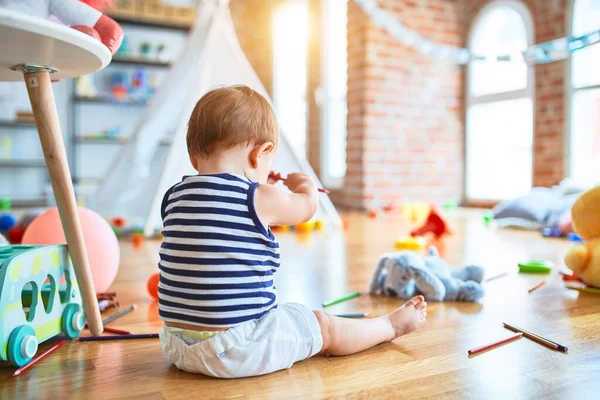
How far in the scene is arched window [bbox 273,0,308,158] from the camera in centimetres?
495

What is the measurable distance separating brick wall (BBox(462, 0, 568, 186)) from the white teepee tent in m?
1.46

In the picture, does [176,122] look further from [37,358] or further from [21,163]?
[21,163]

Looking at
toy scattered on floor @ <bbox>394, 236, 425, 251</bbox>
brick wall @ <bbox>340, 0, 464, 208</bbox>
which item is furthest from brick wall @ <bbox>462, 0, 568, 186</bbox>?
toy scattered on floor @ <bbox>394, 236, 425, 251</bbox>

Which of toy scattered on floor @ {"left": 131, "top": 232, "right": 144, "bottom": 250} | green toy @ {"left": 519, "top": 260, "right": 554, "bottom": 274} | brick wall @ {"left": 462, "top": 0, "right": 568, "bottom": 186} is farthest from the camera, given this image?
brick wall @ {"left": 462, "top": 0, "right": 568, "bottom": 186}

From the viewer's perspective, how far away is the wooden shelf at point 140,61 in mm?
4738

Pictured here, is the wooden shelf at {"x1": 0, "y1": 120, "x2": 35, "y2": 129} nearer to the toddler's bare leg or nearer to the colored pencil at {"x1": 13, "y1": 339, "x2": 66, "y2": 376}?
the colored pencil at {"x1": 13, "y1": 339, "x2": 66, "y2": 376}

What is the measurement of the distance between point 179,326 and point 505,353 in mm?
490

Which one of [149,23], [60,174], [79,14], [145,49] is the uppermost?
[149,23]

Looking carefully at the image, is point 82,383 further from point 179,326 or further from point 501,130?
point 501,130

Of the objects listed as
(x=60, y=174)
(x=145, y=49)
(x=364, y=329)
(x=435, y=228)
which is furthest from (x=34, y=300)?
(x=145, y=49)

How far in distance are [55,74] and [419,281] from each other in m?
0.83

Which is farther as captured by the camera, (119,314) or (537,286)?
(537,286)

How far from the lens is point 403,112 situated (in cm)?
393

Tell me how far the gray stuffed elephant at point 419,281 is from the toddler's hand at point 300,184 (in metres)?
0.45
